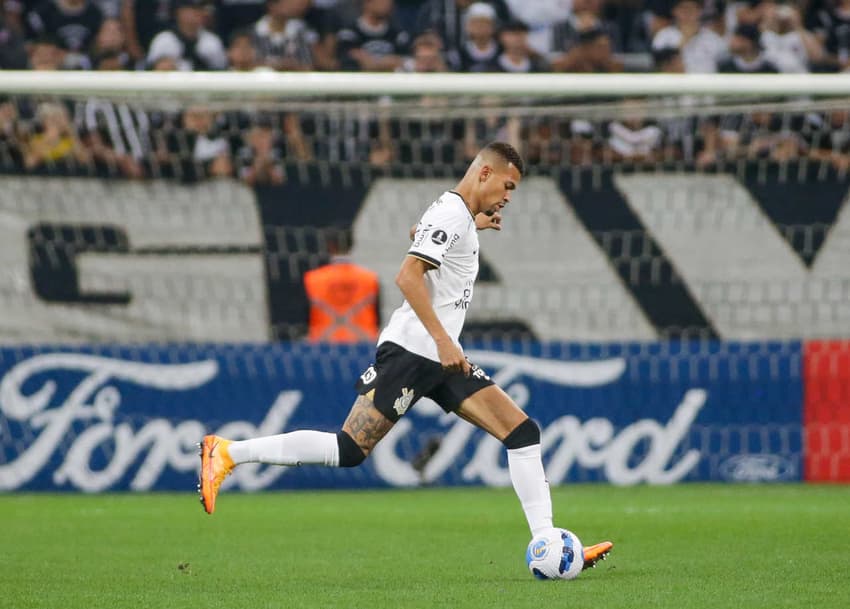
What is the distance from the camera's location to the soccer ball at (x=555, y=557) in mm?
6703

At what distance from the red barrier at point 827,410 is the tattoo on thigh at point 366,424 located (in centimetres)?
679

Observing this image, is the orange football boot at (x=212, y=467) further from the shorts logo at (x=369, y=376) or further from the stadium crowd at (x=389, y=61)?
the stadium crowd at (x=389, y=61)

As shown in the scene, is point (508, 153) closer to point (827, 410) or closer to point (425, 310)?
point (425, 310)

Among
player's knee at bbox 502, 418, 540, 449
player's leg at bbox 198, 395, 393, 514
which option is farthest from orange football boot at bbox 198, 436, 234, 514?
player's knee at bbox 502, 418, 540, 449

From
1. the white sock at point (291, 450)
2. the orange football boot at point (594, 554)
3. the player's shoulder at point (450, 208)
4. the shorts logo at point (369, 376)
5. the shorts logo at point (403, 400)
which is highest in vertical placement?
the player's shoulder at point (450, 208)

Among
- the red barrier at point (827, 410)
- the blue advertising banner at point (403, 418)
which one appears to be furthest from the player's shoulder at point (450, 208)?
the red barrier at point (827, 410)

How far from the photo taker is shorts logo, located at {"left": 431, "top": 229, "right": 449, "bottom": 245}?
22.2 feet

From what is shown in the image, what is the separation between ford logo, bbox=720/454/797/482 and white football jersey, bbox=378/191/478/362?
6.32 meters

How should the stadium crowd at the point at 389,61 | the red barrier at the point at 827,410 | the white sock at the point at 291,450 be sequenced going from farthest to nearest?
the stadium crowd at the point at 389,61
the red barrier at the point at 827,410
the white sock at the point at 291,450

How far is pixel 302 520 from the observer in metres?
9.94

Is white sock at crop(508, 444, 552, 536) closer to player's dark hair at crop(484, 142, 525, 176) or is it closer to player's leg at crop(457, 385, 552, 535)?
player's leg at crop(457, 385, 552, 535)

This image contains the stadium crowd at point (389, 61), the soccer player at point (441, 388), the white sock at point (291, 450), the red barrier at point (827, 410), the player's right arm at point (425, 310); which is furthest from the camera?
the stadium crowd at point (389, 61)

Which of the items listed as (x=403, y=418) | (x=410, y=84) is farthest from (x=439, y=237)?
(x=403, y=418)

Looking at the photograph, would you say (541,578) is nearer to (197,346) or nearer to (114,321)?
(197,346)
